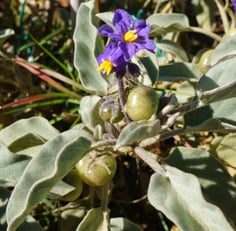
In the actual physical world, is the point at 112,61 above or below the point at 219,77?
above

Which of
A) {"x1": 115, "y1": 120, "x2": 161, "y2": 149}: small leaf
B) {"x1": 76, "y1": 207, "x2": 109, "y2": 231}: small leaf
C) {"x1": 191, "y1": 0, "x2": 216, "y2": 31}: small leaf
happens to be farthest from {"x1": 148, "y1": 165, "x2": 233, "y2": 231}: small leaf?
{"x1": 191, "y1": 0, "x2": 216, "y2": 31}: small leaf

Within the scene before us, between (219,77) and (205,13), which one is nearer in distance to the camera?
(219,77)

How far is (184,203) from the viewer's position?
4.37 ft

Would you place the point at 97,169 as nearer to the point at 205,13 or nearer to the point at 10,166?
the point at 10,166

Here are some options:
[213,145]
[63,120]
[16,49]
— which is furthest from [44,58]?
[213,145]

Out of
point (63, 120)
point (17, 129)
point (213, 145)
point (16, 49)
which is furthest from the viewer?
point (16, 49)

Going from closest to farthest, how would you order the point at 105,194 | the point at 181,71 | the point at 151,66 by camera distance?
the point at 105,194 → the point at 151,66 → the point at 181,71

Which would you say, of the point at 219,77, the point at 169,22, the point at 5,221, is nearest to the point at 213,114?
the point at 219,77

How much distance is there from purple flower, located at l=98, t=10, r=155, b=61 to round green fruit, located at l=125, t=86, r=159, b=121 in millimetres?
130

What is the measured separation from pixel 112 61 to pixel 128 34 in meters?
0.08

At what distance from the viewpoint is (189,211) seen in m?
1.32

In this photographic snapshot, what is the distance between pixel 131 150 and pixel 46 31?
1030 millimetres

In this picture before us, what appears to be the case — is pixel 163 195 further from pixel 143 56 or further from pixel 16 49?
pixel 16 49

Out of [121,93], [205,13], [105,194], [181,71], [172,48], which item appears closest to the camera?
[121,93]
